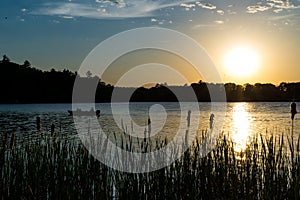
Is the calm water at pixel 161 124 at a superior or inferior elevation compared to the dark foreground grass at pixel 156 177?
inferior

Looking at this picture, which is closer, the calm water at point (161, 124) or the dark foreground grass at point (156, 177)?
the dark foreground grass at point (156, 177)

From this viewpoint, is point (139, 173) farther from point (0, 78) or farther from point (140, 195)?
point (0, 78)

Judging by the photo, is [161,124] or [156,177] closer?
[156,177]

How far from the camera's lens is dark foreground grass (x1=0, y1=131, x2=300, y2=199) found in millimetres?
4953

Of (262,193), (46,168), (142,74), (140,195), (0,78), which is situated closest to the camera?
(262,193)

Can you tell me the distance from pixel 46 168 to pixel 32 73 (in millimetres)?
52517

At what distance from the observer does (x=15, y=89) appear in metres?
57.5

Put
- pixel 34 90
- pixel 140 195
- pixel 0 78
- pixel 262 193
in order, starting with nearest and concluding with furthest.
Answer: pixel 262 193
pixel 140 195
pixel 0 78
pixel 34 90

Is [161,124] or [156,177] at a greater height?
[156,177]

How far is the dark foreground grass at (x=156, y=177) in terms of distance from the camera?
4.95 meters

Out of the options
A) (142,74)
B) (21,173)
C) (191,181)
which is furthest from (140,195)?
(142,74)

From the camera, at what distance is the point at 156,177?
5.41 metres

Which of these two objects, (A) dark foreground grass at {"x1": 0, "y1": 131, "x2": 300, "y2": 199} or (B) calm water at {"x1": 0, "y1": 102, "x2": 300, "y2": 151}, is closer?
(A) dark foreground grass at {"x1": 0, "y1": 131, "x2": 300, "y2": 199}

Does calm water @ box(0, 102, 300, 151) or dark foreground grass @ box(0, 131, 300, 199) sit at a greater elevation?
dark foreground grass @ box(0, 131, 300, 199)
